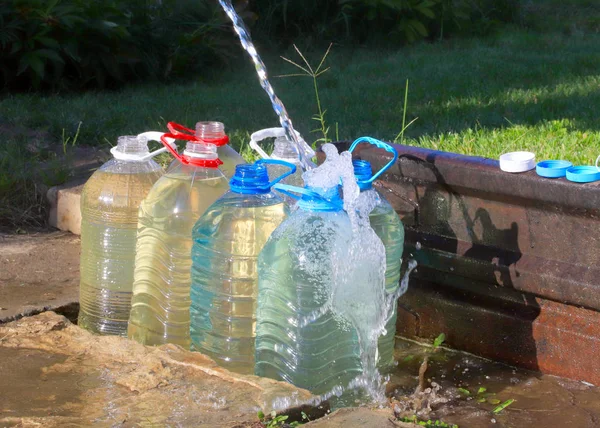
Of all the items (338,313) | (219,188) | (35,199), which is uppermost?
(219,188)

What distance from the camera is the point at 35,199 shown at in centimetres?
454

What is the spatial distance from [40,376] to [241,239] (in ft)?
2.52

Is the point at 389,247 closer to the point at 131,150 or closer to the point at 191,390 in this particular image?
the point at 191,390

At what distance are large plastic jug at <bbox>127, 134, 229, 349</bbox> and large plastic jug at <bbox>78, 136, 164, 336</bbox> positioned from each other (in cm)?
16

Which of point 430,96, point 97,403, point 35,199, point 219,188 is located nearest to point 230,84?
point 430,96

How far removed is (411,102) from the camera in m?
6.44

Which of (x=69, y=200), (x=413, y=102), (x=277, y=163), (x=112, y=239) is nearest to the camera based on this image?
(x=277, y=163)

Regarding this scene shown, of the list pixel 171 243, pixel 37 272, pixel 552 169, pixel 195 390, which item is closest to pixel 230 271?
pixel 171 243

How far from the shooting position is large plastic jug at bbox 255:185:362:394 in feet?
8.23

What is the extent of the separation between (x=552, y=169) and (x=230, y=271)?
1044 millimetres

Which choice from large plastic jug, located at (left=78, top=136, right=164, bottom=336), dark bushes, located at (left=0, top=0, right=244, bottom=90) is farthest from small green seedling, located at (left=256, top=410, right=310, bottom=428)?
dark bushes, located at (left=0, top=0, right=244, bottom=90)

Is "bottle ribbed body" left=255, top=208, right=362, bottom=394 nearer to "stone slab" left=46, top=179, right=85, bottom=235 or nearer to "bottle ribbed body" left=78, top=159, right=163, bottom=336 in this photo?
"bottle ribbed body" left=78, top=159, right=163, bottom=336

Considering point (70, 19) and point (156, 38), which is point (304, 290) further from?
point (156, 38)

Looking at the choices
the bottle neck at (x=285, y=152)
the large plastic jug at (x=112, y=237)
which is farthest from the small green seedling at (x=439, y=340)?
the large plastic jug at (x=112, y=237)
